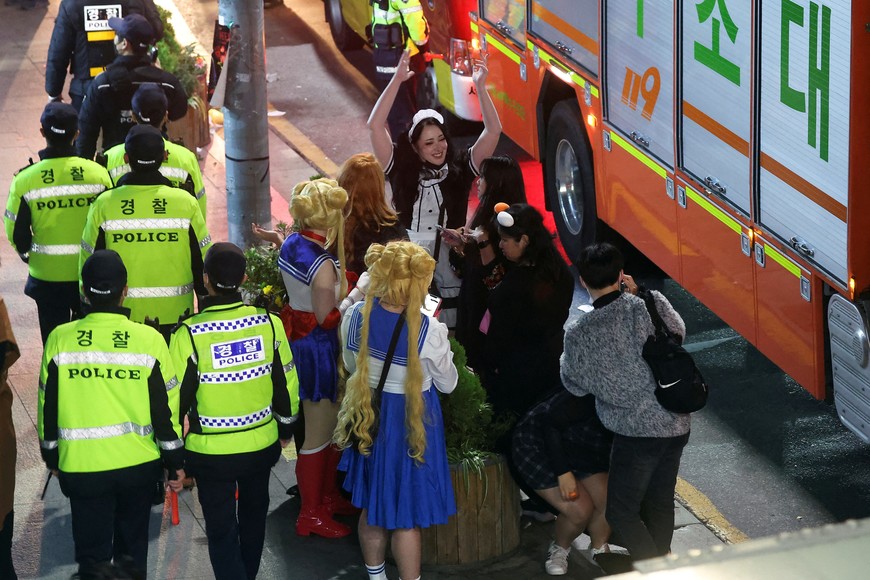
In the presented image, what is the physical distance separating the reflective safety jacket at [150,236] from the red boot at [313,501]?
104 cm

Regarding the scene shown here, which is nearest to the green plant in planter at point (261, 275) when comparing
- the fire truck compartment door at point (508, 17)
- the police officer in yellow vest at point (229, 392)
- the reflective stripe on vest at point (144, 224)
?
the reflective stripe on vest at point (144, 224)

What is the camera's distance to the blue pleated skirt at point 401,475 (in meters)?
5.84

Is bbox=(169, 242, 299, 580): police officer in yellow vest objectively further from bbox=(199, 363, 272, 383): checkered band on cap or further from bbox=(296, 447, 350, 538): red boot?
bbox=(296, 447, 350, 538): red boot

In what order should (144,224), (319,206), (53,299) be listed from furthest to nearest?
(53,299) → (144,224) → (319,206)

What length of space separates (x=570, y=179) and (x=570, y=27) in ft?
4.04

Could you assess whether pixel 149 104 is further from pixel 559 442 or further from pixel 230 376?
pixel 559 442

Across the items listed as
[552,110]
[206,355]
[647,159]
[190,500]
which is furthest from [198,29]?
[206,355]

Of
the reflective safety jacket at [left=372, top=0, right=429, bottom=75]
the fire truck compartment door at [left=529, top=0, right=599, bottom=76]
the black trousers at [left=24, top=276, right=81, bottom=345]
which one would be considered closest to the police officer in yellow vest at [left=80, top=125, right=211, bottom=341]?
the black trousers at [left=24, top=276, right=81, bottom=345]

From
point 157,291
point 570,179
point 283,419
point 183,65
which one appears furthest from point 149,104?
point 183,65

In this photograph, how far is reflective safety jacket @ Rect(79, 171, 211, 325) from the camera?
6.65 m

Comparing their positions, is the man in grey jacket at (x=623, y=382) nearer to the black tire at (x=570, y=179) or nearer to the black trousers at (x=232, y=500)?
the black trousers at (x=232, y=500)

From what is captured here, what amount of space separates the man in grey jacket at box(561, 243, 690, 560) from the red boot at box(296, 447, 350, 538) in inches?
54.9

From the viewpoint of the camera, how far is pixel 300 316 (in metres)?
6.46

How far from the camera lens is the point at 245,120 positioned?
8.96 m
